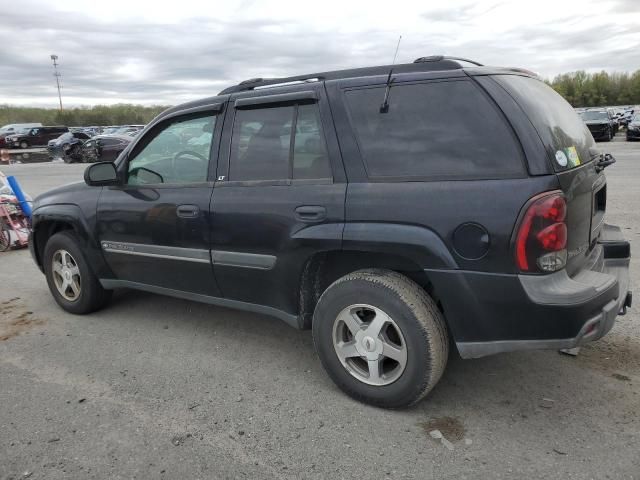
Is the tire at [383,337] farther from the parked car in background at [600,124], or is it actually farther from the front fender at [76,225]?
the parked car in background at [600,124]

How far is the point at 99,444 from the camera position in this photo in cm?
281

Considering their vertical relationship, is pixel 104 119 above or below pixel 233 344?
above

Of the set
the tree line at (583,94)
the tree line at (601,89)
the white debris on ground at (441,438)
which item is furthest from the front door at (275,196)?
the tree line at (601,89)

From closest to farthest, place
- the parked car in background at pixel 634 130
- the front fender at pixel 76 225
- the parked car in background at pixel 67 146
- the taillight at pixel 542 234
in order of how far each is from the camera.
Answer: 1. the taillight at pixel 542 234
2. the front fender at pixel 76 225
3. the parked car in background at pixel 634 130
4. the parked car in background at pixel 67 146

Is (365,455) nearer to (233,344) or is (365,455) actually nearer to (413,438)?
(413,438)

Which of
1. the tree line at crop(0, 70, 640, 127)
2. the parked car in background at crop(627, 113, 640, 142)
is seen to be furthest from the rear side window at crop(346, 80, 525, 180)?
the tree line at crop(0, 70, 640, 127)

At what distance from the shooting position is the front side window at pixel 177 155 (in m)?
3.74

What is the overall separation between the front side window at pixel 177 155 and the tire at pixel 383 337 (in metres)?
1.36

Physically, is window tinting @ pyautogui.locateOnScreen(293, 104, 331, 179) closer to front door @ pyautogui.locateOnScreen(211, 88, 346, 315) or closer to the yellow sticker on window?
front door @ pyautogui.locateOnScreen(211, 88, 346, 315)

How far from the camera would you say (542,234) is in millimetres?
2516

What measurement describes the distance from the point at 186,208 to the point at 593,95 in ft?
307

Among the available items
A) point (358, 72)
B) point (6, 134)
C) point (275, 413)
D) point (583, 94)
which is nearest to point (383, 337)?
point (275, 413)

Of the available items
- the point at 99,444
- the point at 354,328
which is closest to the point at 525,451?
the point at 354,328

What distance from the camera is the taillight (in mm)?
2498
